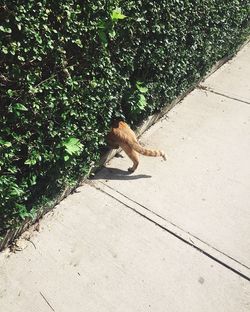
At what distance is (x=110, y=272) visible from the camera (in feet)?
12.4

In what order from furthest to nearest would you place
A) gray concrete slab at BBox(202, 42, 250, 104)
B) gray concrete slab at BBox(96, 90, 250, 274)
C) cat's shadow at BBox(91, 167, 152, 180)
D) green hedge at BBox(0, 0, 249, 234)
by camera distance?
gray concrete slab at BBox(202, 42, 250, 104) → cat's shadow at BBox(91, 167, 152, 180) → gray concrete slab at BBox(96, 90, 250, 274) → green hedge at BBox(0, 0, 249, 234)

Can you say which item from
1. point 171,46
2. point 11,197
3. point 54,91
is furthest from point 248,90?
point 11,197

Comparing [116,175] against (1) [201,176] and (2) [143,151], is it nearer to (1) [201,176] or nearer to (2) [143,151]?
(2) [143,151]

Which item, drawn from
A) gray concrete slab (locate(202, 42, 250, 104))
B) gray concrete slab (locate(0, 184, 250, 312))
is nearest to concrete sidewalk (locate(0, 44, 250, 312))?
gray concrete slab (locate(0, 184, 250, 312))

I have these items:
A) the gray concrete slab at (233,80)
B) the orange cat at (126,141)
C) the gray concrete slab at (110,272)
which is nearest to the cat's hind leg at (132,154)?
the orange cat at (126,141)

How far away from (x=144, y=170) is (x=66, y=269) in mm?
1760

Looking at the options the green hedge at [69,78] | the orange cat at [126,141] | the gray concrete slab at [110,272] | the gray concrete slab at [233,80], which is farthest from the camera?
the gray concrete slab at [233,80]

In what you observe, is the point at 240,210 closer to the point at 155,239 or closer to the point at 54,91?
the point at 155,239

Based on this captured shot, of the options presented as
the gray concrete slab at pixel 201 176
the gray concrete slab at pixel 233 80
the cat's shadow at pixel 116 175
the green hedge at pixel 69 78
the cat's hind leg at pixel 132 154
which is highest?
the green hedge at pixel 69 78

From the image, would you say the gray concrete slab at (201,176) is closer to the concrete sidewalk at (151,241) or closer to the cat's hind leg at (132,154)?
the concrete sidewalk at (151,241)

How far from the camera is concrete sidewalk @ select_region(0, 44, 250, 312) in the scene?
3.57 metres

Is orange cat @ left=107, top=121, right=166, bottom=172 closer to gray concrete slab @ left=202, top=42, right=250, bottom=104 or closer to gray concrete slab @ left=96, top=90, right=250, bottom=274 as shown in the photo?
gray concrete slab @ left=96, top=90, right=250, bottom=274

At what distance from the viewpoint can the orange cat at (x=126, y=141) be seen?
475 centimetres

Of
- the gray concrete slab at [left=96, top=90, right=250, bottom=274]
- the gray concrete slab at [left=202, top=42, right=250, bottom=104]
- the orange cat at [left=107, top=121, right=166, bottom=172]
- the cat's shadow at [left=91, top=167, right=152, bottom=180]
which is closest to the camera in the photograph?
the gray concrete slab at [left=96, top=90, right=250, bottom=274]
